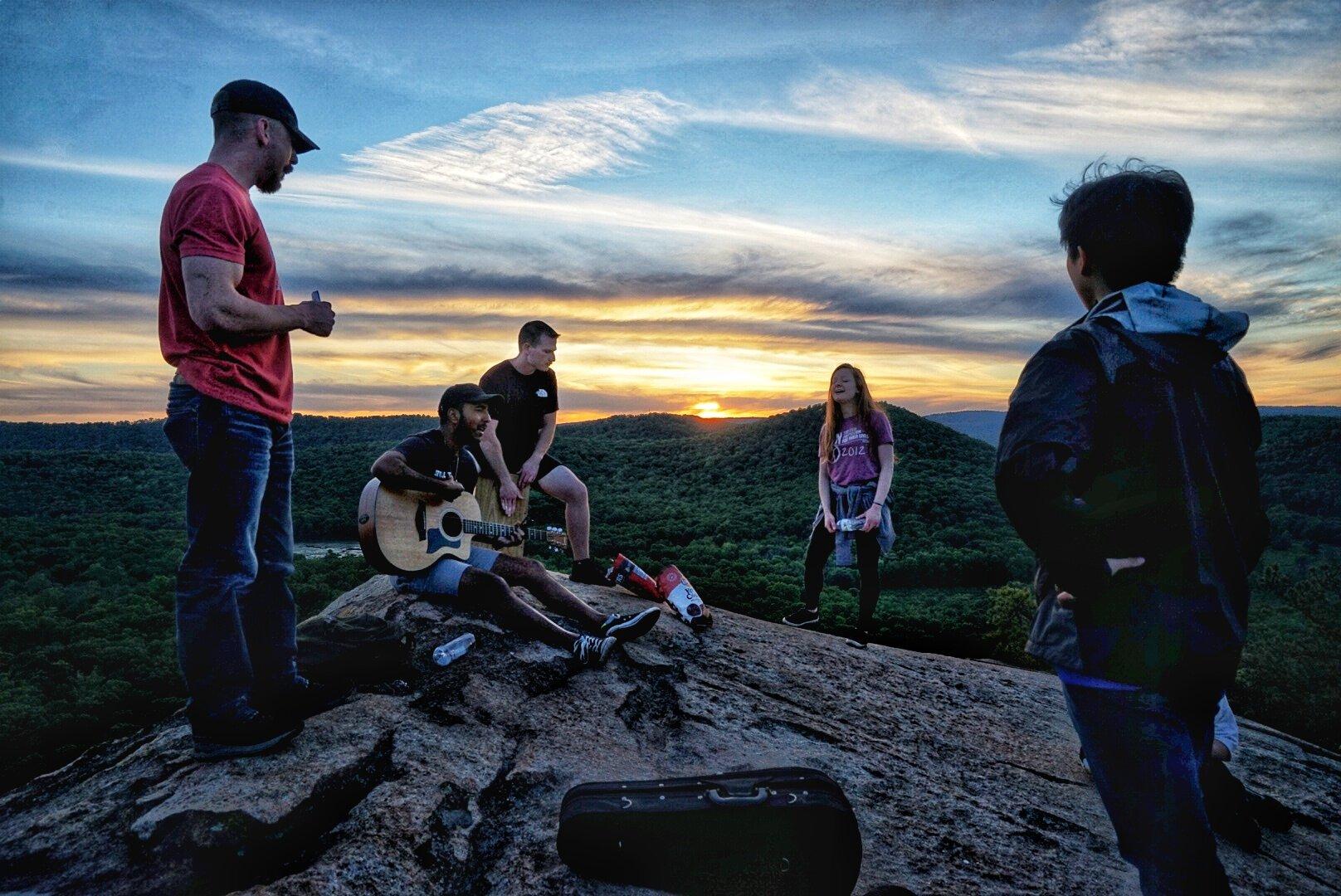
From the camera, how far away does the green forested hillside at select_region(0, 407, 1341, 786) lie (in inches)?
214

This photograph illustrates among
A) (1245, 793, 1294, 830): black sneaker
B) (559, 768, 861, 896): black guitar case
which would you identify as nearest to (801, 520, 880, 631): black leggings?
(1245, 793, 1294, 830): black sneaker

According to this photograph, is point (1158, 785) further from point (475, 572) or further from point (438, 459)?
point (438, 459)

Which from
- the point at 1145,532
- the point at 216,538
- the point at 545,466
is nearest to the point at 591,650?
the point at 216,538

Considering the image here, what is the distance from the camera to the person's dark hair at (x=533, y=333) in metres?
6.39

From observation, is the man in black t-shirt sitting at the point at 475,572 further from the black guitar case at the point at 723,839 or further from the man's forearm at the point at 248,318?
the black guitar case at the point at 723,839

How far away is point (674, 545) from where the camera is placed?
16516 millimetres

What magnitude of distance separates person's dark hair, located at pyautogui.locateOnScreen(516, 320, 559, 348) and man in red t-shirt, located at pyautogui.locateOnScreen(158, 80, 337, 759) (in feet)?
10.3

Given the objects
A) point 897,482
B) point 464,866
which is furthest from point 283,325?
point 897,482

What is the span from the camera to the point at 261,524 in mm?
3461

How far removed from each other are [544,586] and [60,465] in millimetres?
20830

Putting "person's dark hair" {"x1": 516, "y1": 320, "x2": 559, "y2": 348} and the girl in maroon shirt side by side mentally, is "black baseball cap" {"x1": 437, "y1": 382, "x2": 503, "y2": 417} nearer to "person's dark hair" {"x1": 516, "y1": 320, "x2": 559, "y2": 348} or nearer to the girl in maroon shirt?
"person's dark hair" {"x1": 516, "y1": 320, "x2": 559, "y2": 348}

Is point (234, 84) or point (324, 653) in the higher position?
point (234, 84)

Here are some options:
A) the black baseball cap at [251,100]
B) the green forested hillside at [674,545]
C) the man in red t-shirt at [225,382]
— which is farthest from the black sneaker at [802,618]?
the black baseball cap at [251,100]

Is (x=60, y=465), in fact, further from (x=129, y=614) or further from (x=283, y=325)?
(x=283, y=325)
